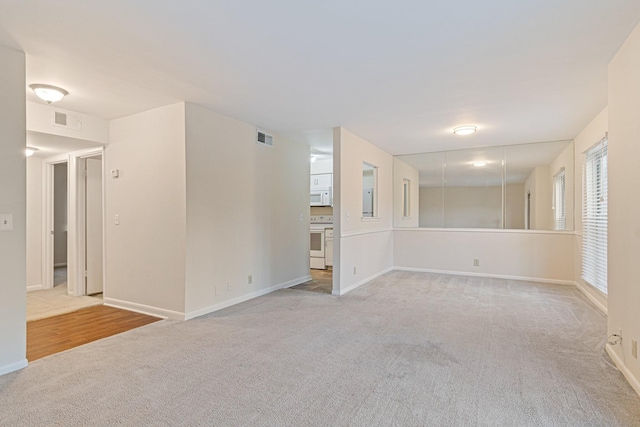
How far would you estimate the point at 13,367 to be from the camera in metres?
2.39

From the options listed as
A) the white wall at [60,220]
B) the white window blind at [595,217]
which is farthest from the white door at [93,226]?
the white window blind at [595,217]

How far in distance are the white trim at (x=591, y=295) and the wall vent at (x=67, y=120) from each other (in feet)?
21.3

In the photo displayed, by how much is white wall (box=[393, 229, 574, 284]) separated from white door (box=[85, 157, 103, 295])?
521cm

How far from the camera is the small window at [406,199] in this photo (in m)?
6.96

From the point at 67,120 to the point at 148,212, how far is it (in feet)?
4.64

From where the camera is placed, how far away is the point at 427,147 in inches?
237

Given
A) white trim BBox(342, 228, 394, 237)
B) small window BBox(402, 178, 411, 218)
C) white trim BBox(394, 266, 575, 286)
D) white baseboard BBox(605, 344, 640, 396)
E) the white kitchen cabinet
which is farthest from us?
the white kitchen cabinet

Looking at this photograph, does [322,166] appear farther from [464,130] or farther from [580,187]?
[580,187]

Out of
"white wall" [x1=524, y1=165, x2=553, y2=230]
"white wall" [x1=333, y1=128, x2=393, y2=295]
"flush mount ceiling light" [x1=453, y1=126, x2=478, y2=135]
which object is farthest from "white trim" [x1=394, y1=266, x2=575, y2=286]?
"flush mount ceiling light" [x1=453, y1=126, x2=478, y2=135]

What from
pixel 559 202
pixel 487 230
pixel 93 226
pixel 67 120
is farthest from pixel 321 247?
pixel 67 120

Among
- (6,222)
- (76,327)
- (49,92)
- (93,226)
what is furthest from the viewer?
(93,226)

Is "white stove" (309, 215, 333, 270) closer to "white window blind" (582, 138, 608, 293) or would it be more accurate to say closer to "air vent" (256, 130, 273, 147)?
"air vent" (256, 130, 273, 147)

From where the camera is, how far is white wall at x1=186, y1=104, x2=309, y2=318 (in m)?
3.66

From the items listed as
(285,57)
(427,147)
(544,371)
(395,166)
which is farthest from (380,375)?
(395,166)
